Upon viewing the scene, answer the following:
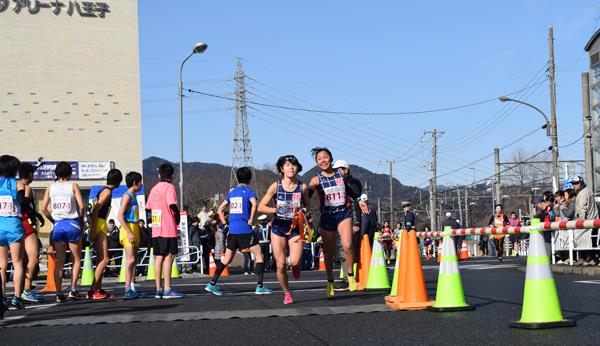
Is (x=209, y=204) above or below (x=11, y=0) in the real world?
below

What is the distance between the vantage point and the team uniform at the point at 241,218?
12.3m

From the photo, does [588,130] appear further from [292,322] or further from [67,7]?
[67,7]

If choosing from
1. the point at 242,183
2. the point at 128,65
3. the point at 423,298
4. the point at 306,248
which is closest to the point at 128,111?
the point at 128,65

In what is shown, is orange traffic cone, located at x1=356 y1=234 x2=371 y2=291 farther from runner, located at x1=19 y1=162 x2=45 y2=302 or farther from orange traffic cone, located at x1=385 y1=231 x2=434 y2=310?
runner, located at x1=19 y1=162 x2=45 y2=302

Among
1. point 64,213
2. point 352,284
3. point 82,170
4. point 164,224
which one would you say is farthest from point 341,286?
point 82,170

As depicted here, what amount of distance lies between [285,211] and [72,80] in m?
53.6

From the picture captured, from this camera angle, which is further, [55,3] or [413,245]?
[55,3]

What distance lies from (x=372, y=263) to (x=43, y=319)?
4.85 metres

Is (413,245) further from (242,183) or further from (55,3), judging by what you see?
(55,3)

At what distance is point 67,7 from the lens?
6150 centimetres

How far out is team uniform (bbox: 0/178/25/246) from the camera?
10188 millimetres

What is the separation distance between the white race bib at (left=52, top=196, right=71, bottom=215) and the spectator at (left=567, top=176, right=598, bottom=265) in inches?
386

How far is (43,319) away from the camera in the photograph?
9.09 m

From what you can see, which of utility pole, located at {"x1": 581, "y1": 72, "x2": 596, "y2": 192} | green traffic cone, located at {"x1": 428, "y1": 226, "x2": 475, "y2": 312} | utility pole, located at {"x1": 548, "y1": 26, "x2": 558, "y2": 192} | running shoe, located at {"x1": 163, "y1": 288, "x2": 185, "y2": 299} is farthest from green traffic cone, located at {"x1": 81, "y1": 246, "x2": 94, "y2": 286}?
utility pole, located at {"x1": 548, "y1": 26, "x2": 558, "y2": 192}
